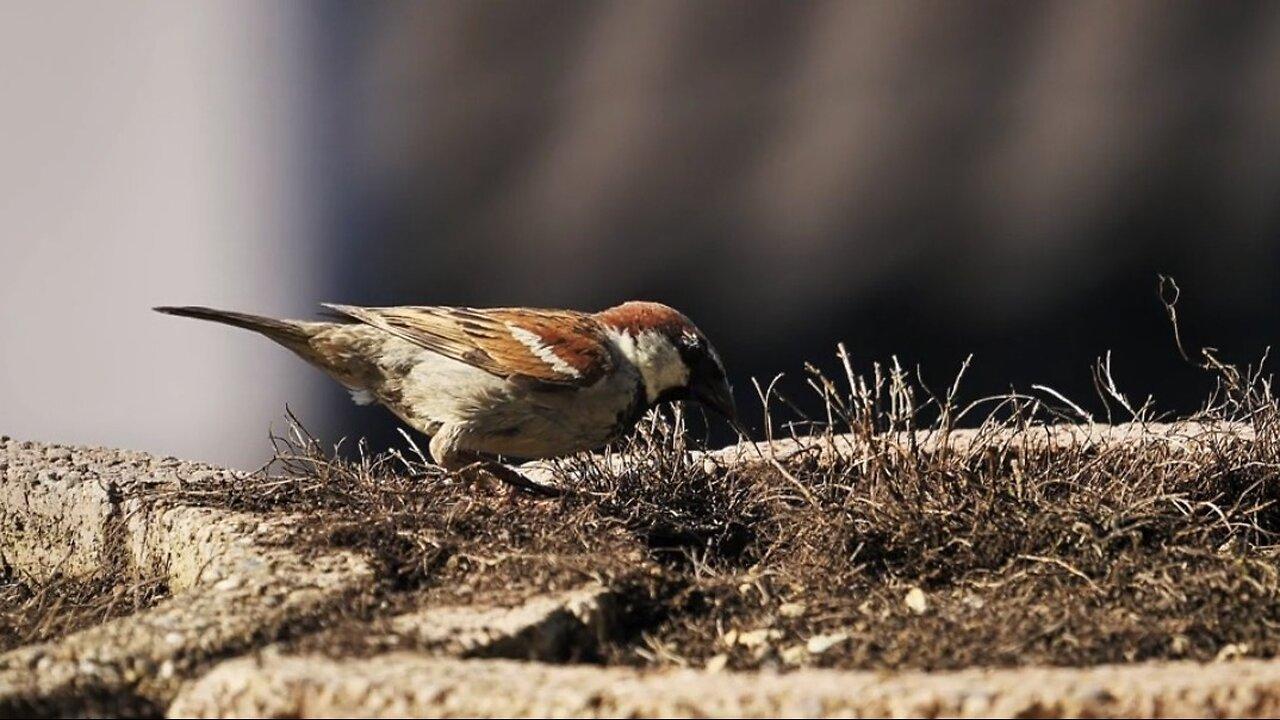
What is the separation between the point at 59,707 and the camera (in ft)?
8.84

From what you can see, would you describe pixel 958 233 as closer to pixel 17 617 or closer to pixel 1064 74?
pixel 1064 74

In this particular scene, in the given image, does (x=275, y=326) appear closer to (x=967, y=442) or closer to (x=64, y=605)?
(x=64, y=605)

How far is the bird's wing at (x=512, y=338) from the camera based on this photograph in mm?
4336

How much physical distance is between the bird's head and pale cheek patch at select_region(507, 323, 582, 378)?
0.18m

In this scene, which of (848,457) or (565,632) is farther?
(848,457)

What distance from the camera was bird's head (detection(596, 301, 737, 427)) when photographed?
4445 mm

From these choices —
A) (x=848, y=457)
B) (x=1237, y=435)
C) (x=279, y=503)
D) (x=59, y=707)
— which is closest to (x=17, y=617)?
(x=279, y=503)

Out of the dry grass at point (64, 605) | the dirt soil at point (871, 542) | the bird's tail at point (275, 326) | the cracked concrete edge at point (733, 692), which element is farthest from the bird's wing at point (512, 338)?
the cracked concrete edge at point (733, 692)

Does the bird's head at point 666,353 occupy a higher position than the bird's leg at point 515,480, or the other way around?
the bird's head at point 666,353

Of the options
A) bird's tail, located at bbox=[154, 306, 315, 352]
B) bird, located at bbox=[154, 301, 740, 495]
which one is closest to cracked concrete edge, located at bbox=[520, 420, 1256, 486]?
bird, located at bbox=[154, 301, 740, 495]

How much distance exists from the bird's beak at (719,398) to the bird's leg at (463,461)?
0.51 m

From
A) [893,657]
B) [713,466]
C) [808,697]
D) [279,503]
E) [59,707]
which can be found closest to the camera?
[808,697]

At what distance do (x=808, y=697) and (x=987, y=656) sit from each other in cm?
52

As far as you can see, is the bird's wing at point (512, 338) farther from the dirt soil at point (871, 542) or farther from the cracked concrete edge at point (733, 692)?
the cracked concrete edge at point (733, 692)
